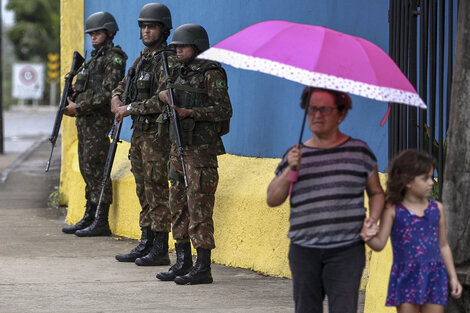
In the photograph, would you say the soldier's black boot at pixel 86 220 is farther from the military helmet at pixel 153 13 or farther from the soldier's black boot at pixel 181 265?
the military helmet at pixel 153 13

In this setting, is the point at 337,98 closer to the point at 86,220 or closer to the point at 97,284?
the point at 97,284

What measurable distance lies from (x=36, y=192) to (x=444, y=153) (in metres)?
8.80

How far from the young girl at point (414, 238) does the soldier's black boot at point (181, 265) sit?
3.12 meters

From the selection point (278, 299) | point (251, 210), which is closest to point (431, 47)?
point (278, 299)

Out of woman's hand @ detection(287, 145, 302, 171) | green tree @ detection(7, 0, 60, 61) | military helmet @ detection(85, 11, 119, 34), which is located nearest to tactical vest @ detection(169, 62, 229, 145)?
military helmet @ detection(85, 11, 119, 34)

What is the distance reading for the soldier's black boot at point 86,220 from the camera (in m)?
9.76

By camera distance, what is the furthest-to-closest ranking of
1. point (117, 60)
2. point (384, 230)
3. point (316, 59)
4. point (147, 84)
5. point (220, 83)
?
point (117, 60) < point (147, 84) < point (220, 83) < point (384, 230) < point (316, 59)

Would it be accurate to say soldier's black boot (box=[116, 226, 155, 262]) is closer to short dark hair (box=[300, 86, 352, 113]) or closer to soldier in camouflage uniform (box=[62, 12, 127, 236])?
soldier in camouflage uniform (box=[62, 12, 127, 236])

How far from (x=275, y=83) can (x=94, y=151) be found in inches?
86.2

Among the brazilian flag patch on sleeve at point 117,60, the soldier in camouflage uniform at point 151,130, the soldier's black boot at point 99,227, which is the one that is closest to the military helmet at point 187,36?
the soldier in camouflage uniform at point 151,130

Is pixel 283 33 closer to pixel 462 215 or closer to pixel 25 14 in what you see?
pixel 462 215

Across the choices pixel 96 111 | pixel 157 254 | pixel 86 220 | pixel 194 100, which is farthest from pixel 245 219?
pixel 86 220

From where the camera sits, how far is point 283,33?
14.2 feet

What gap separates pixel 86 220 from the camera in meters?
9.78
